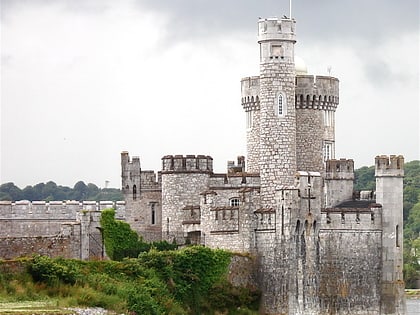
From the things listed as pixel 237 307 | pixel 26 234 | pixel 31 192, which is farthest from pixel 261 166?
pixel 31 192

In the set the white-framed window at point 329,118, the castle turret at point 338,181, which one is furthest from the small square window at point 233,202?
the white-framed window at point 329,118

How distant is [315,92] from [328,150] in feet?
11.0

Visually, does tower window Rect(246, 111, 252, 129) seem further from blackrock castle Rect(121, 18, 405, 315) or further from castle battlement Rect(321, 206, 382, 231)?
castle battlement Rect(321, 206, 382, 231)

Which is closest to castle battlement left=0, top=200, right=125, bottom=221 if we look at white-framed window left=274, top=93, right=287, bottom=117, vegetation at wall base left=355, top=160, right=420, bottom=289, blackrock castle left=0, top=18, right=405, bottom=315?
blackrock castle left=0, top=18, right=405, bottom=315

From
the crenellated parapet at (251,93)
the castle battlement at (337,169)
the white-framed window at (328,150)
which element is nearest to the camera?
the crenellated parapet at (251,93)

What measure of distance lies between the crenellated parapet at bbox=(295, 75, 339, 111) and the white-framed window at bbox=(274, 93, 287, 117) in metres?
3.17

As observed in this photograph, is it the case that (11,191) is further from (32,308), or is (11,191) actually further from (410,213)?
(32,308)

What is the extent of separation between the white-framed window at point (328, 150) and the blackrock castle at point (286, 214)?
1228mm

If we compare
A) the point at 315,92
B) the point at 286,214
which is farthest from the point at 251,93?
the point at 286,214

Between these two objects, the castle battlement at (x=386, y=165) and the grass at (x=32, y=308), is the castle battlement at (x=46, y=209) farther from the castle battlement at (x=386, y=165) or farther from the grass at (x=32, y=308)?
the grass at (x=32, y=308)

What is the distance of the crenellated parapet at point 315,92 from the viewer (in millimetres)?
80875

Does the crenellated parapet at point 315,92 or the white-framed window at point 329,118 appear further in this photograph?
the white-framed window at point 329,118

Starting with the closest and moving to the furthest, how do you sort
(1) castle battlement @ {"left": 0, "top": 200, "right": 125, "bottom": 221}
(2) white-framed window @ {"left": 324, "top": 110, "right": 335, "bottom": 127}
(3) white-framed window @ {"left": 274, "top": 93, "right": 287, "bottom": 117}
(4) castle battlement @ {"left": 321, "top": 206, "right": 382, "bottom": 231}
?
(4) castle battlement @ {"left": 321, "top": 206, "right": 382, "bottom": 231} → (3) white-framed window @ {"left": 274, "top": 93, "right": 287, "bottom": 117} → (2) white-framed window @ {"left": 324, "top": 110, "right": 335, "bottom": 127} → (1) castle battlement @ {"left": 0, "top": 200, "right": 125, "bottom": 221}

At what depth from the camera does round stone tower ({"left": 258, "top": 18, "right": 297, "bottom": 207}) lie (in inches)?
3034
